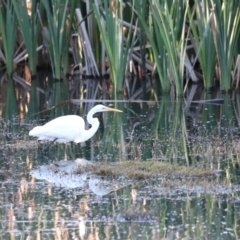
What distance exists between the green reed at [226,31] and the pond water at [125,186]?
153cm

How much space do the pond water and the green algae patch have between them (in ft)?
0.29

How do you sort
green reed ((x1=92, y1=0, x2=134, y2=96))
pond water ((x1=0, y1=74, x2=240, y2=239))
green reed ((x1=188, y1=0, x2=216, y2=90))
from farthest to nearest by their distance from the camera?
green reed ((x1=188, y1=0, x2=216, y2=90)), green reed ((x1=92, y1=0, x2=134, y2=96)), pond water ((x1=0, y1=74, x2=240, y2=239))

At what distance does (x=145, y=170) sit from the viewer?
7.67m

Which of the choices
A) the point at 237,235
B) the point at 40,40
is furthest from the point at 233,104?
the point at 237,235

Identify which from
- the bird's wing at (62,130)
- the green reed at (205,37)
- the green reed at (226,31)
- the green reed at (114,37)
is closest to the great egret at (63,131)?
the bird's wing at (62,130)

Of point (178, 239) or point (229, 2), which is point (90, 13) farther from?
point (178, 239)

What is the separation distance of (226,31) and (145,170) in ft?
17.9

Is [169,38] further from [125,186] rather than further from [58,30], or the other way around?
[125,186]

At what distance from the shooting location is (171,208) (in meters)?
6.39

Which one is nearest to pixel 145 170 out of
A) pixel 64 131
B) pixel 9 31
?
pixel 64 131

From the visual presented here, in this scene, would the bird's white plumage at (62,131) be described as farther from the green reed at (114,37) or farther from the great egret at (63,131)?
the green reed at (114,37)

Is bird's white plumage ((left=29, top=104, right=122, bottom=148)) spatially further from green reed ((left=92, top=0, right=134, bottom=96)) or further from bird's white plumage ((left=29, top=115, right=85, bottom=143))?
green reed ((left=92, top=0, right=134, bottom=96))

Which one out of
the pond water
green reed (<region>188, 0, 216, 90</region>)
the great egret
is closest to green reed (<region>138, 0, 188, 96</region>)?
green reed (<region>188, 0, 216, 90</region>)

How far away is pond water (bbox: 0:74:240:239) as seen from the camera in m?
5.90
